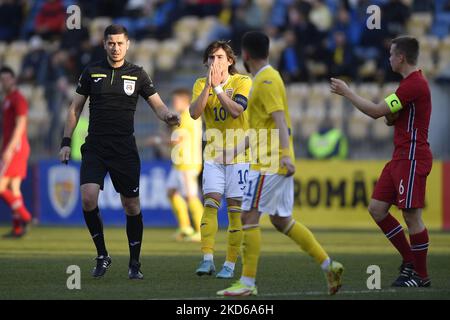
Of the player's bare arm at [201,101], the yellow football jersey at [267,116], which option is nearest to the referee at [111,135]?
the player's bare arm at [201,101]

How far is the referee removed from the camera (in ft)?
33.6

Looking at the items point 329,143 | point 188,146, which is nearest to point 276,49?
point 329,143

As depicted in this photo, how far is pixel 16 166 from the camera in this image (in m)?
16.6

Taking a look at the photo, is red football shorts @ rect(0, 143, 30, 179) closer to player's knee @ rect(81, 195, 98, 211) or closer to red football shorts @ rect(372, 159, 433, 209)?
player's knee @ rect(81, 195, 98, 211)

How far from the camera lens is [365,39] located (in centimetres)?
2245

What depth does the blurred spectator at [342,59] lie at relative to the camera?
21797 millimetres

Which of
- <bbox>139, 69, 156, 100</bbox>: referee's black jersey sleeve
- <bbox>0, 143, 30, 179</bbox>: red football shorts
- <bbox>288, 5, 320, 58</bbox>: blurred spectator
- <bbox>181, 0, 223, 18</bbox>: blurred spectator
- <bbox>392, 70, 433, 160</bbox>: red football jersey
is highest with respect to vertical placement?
<bbox>181, 0, 223, 18</bbox>: blurred spectator

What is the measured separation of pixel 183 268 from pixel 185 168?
5158mm

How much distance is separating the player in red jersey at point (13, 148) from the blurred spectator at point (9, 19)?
11072 millimetres

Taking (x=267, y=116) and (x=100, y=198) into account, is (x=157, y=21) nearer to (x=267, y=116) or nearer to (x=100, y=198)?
(x=100, y=198)

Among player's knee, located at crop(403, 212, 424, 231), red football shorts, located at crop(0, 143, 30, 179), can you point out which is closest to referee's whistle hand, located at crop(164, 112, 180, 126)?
player's knee, located at crop(403, 212, 424, 231)

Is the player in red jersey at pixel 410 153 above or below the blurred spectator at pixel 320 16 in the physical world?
below

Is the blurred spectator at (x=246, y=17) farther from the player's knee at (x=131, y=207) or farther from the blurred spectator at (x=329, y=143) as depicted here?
the player's knee at (x=131, y=207)

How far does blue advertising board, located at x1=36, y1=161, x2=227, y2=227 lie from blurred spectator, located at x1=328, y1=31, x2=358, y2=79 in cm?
470
